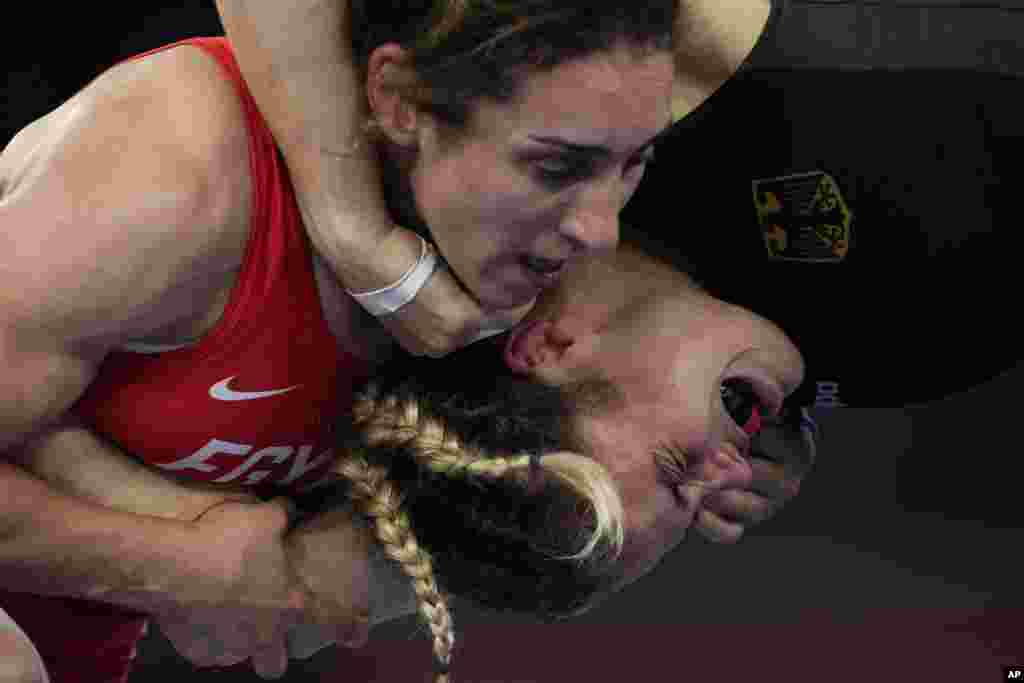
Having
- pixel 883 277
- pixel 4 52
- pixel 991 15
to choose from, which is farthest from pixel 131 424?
pixel 991 15

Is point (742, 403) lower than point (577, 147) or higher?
lower

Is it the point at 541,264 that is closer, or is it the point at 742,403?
the point at 541,264

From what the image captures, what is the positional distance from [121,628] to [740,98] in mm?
829

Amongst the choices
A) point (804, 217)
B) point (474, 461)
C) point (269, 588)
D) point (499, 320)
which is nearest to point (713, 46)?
point (804, 217)

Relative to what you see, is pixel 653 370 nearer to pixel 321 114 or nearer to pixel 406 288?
pixel 406 288

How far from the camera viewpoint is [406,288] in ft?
3.64

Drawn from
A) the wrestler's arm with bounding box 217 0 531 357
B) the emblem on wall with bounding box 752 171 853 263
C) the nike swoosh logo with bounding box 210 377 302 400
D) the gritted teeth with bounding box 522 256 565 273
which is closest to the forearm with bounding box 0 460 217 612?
the nike swoosh logo with bounding box 210 377 302 400

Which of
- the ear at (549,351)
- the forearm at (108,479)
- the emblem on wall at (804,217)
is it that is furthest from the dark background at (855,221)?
the forearm at (108,479)

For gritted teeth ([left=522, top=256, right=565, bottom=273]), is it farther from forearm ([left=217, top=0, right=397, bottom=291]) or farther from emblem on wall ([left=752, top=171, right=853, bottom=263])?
emblem on wall ([left=752, top=171, right=853, bottom=263])

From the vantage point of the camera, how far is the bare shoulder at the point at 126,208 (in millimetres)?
1020

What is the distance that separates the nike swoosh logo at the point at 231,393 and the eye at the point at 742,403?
1.42 feet

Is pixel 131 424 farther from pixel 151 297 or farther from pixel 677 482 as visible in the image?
pixel 677 482

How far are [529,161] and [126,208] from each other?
307mm

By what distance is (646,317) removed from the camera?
1.31 meters
